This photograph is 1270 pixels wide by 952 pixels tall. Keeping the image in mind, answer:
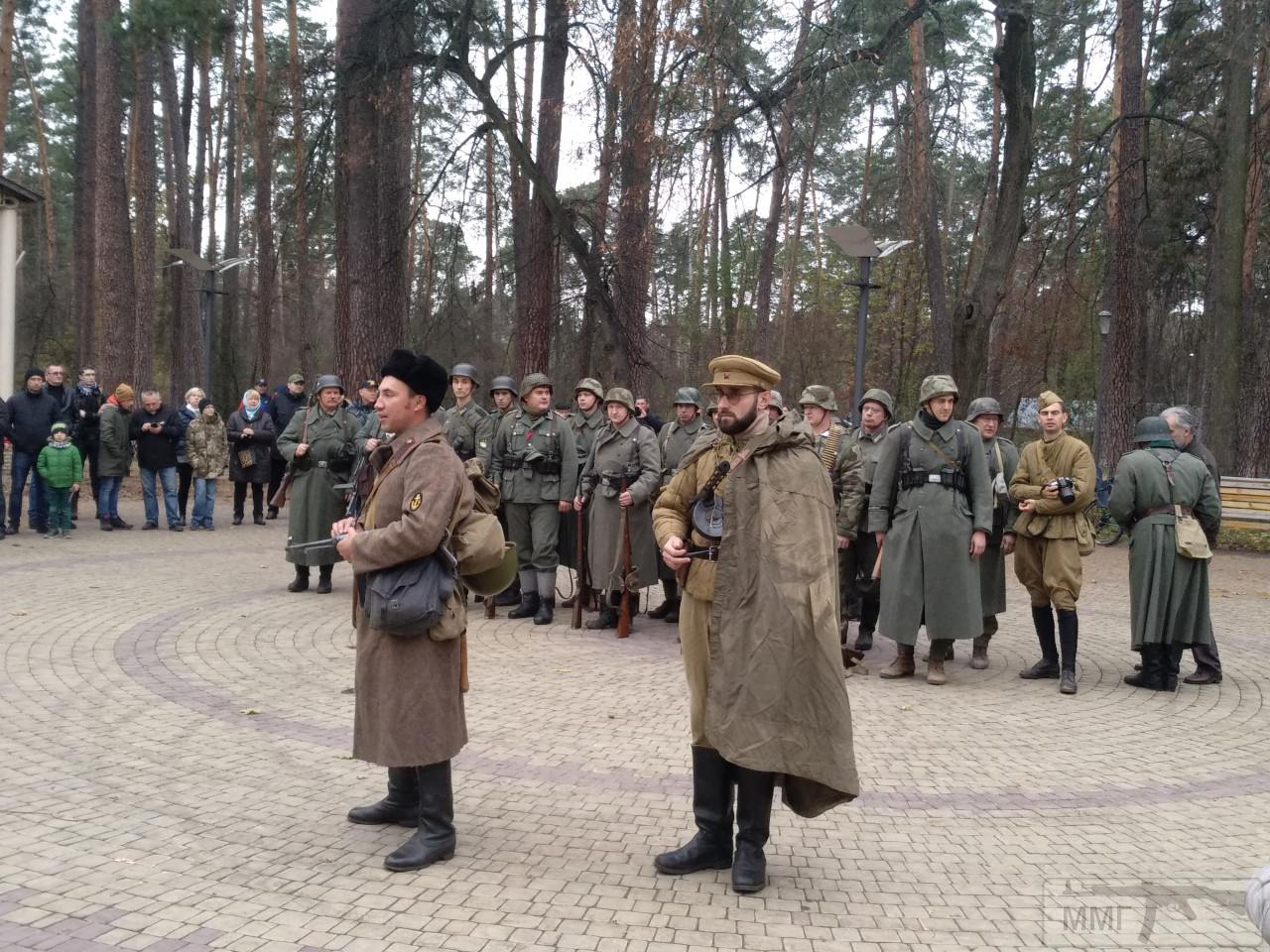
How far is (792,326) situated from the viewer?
30891mm

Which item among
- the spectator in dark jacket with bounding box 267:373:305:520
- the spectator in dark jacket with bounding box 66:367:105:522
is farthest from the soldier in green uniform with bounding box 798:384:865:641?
the spectator in dark jacket with bounding box 66:367:105:522

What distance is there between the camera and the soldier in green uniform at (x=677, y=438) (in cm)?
979

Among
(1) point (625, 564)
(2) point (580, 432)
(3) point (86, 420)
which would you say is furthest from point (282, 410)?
(1) point (625, 564)

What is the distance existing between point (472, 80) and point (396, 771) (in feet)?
42.1

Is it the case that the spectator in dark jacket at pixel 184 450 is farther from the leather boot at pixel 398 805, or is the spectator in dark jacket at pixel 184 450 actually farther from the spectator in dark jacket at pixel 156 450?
the leather boot at pixel 398 805

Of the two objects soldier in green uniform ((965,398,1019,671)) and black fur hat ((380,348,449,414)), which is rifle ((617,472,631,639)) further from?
black fur hat ((380,348,449,414))

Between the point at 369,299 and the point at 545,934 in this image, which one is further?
the point at 369,299

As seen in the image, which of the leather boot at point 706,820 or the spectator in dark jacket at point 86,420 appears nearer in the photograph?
the leather boot at point 706,820

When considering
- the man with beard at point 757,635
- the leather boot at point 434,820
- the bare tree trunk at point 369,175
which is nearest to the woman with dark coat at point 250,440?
the bare tree trunk at point 369,175

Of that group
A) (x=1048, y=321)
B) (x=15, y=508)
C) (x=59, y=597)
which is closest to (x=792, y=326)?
(x=1048, y=321)

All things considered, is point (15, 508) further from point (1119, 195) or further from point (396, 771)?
point (1119, 195)

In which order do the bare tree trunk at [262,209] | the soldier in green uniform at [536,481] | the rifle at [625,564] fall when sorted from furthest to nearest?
1. the bare tree trunk at [262,209]
2. the soldier in green uniform at [536,481]
3. the rifle at [625,564]

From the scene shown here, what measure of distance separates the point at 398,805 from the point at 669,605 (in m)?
5.86

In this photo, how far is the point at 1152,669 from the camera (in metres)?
7.73
